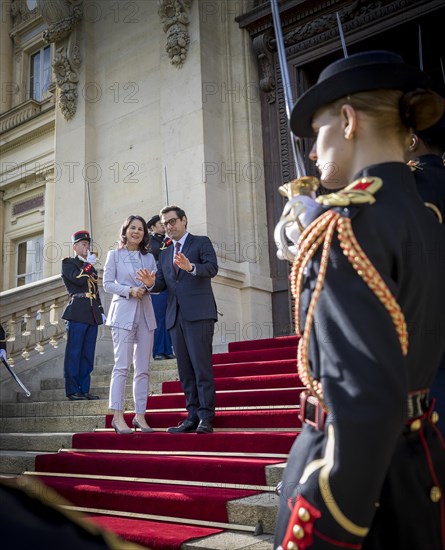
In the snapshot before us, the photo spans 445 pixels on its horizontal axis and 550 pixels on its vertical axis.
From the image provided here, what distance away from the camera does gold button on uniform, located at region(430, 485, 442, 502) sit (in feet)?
4.34

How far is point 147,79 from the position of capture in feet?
36.2

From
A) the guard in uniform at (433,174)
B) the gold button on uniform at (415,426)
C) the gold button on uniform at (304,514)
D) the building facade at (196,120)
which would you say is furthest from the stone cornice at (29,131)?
the gold button on uniform at (304,514)

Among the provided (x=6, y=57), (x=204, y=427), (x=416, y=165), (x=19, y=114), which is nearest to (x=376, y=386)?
(x=416, y=165)

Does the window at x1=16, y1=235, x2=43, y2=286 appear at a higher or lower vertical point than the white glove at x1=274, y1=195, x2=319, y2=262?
higher

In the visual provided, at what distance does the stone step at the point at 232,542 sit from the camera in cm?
310

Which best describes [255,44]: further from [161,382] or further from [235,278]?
[161,382]

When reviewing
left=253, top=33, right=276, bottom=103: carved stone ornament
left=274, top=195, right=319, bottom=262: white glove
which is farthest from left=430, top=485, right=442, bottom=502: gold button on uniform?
left=253, top=33, right=276, bottom=103: carved stone ornament

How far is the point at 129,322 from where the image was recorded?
5441 millimetres

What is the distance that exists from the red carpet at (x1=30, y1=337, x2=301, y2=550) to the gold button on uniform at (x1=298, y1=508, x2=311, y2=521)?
2220 millimetres

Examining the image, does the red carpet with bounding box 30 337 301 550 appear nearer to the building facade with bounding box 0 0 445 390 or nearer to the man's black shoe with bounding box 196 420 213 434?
the man's black shoe with bounding box 196 420 213 434

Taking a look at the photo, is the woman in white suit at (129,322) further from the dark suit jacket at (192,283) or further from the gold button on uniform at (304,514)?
the gold button on uniform at (304,514)

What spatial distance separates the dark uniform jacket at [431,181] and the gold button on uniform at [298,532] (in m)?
1.15

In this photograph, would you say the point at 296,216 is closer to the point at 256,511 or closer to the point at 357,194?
the point at 357,194

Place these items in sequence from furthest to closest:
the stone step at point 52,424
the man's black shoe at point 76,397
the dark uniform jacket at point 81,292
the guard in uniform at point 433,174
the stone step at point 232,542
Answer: the dark uniform jacket at point 81,292 → the man's black shoe at point 76,397 → the stone step at point 52,424 → the stone step at point 232,542 → the guard in uniform at point 433,174
